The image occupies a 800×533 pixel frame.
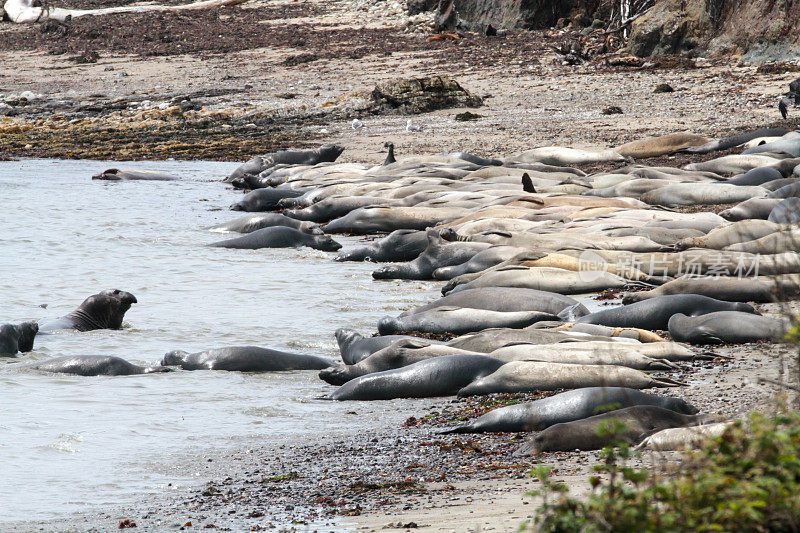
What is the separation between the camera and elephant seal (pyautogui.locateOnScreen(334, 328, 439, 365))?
5988mm

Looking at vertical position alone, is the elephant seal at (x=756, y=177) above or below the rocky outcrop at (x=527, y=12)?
below

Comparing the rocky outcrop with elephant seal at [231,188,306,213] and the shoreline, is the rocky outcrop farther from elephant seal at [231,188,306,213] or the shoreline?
elephant seal at [231,188,306,213]

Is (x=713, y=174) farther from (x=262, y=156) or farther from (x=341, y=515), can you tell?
(x=341, y=515)

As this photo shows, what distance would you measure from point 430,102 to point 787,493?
16970 mm

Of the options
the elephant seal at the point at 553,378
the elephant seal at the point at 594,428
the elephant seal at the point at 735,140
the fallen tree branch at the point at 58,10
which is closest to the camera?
the elephant seal at the point at 594,428

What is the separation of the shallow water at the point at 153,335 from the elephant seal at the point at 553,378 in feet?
1.66

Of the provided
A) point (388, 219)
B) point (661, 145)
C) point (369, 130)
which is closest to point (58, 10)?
point (369, 130)

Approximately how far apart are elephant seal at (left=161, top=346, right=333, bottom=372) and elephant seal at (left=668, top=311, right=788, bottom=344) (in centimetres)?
231

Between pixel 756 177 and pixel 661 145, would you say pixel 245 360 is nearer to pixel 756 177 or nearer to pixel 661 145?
pixel 756 177

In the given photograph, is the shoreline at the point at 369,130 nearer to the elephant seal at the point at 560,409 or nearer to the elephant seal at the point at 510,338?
the elephant seal at the point at 560,409

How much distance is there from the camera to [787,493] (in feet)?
6.12

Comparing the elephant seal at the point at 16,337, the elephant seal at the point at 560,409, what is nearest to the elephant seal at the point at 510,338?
the elephant seal at the point at 560,409

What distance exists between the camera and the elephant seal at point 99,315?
7.53m

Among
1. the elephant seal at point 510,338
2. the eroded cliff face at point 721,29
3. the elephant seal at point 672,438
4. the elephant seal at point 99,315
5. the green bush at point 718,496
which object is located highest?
the eroded cliff face at point 721,29
